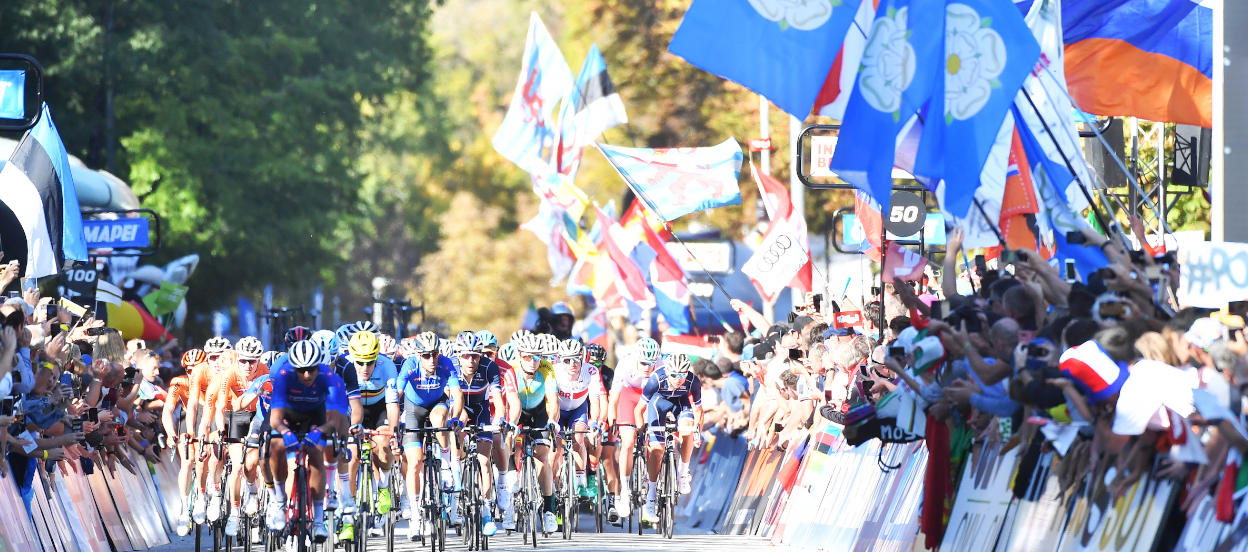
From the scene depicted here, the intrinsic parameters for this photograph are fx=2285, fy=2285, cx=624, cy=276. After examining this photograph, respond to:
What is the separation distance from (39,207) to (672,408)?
612cm

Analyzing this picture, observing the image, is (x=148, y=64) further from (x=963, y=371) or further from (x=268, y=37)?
(x=963, y=371)

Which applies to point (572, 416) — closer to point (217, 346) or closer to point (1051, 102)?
point (217, 346)

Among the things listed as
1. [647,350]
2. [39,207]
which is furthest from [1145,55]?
[39,207]

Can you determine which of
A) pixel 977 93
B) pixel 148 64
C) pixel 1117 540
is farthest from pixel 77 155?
pixel 1117 540

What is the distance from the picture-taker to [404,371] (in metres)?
19.3

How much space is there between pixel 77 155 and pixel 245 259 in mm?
4908

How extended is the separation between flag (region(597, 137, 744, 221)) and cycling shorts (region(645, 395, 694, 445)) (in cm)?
323

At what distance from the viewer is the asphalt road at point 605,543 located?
19.0 m

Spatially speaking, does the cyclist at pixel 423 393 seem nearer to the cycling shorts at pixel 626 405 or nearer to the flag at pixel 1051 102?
the cycling shorts at pixel 626 405

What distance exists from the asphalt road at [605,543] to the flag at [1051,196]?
12.6 ft

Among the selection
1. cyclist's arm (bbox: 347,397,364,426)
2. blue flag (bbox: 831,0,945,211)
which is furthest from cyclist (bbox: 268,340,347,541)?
blue flag (bbox: 831,0,945,211)

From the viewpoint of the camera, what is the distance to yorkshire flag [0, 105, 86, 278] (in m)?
20.1

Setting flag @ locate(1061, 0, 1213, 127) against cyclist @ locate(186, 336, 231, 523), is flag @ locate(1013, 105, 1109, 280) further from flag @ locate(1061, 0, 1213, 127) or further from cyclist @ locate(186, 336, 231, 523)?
cyclist @ locate(186, 336, 231, 523)

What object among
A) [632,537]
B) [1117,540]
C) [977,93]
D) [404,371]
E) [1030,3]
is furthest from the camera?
[632,537]
